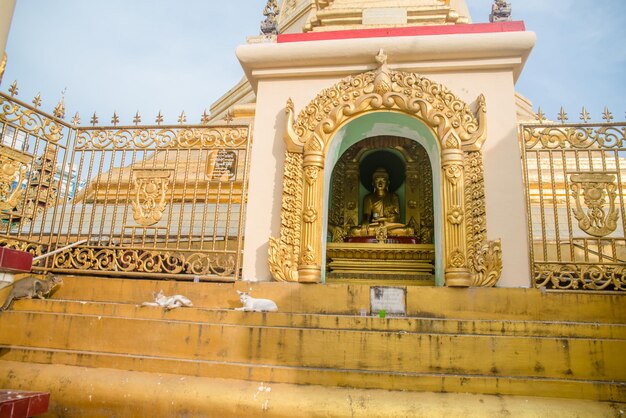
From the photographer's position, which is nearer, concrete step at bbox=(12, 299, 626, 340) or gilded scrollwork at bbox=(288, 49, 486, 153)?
concrete step at bbox=(12, 299, 626, 340)

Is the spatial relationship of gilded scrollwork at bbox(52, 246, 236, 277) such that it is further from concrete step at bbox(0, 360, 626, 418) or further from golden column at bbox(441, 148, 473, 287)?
golden column at bbox(441, 148, 473, 287)

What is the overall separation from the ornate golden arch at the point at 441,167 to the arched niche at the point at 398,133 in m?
0.14

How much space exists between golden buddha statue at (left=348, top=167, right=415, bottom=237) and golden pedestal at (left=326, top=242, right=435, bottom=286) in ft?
2.19

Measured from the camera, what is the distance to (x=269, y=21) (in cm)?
780

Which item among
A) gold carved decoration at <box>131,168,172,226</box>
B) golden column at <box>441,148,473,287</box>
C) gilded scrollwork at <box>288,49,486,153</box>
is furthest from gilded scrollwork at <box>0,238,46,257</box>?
golden column at <box>441,148,473,287</box>

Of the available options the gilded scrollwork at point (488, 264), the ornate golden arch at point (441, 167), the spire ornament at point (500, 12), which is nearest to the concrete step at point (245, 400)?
the gilded scrollwork at point (488, 264)

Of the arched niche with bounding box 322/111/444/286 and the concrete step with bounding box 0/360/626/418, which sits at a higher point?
the arched niche with bounding box 322/111/444/286

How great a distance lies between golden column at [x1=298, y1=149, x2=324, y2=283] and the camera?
5.50m

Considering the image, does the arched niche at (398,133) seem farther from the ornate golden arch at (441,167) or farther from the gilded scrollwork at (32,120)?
the gilded scrollwork at (32,120)

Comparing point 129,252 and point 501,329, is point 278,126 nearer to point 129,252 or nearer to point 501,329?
point 129,252

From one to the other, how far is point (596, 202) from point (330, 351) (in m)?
3.93

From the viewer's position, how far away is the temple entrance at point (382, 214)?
24.3 feet

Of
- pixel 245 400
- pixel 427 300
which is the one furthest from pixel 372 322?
pixel 245 400

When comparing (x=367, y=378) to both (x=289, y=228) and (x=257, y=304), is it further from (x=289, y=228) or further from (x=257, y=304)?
(x=289, y=228)
